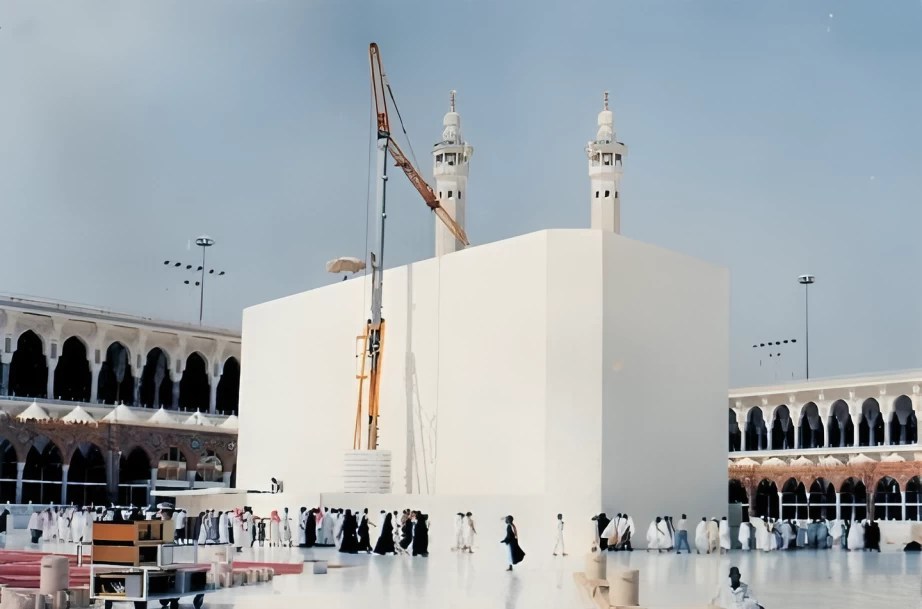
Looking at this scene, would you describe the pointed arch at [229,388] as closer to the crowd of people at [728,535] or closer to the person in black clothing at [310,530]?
the person in black clothing at [310,530]

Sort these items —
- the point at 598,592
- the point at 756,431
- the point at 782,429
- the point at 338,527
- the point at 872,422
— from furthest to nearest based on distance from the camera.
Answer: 1. the point at 756,431
2. the point at 782,429
3. the point at 872,422
4. the point at 338,527
5. the point at 598,592

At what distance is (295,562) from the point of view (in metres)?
15.7

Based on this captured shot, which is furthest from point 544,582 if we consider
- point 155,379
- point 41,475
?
point 155,379

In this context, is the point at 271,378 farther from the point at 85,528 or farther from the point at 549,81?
the point at 549,81

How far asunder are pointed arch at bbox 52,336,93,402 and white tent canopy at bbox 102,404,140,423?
277 centimetres

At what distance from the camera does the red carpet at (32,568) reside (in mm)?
11766

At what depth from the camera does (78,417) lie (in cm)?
2922

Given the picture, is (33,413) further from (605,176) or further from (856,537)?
(856,537)

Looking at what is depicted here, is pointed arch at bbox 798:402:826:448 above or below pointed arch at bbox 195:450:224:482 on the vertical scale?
above

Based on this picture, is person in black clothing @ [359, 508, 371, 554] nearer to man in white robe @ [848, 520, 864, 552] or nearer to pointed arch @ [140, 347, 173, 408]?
man in white robe @ [848, 520, 864, 552]

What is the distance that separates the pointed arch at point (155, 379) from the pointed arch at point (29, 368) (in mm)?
3165

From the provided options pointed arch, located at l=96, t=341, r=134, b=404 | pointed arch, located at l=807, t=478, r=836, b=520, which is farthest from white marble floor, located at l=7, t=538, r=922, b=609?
pointed arch, located at l=96, t=341, r=134, b=404

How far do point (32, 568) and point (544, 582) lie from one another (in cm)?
614

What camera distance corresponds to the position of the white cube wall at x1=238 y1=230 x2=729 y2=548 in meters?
19.2
